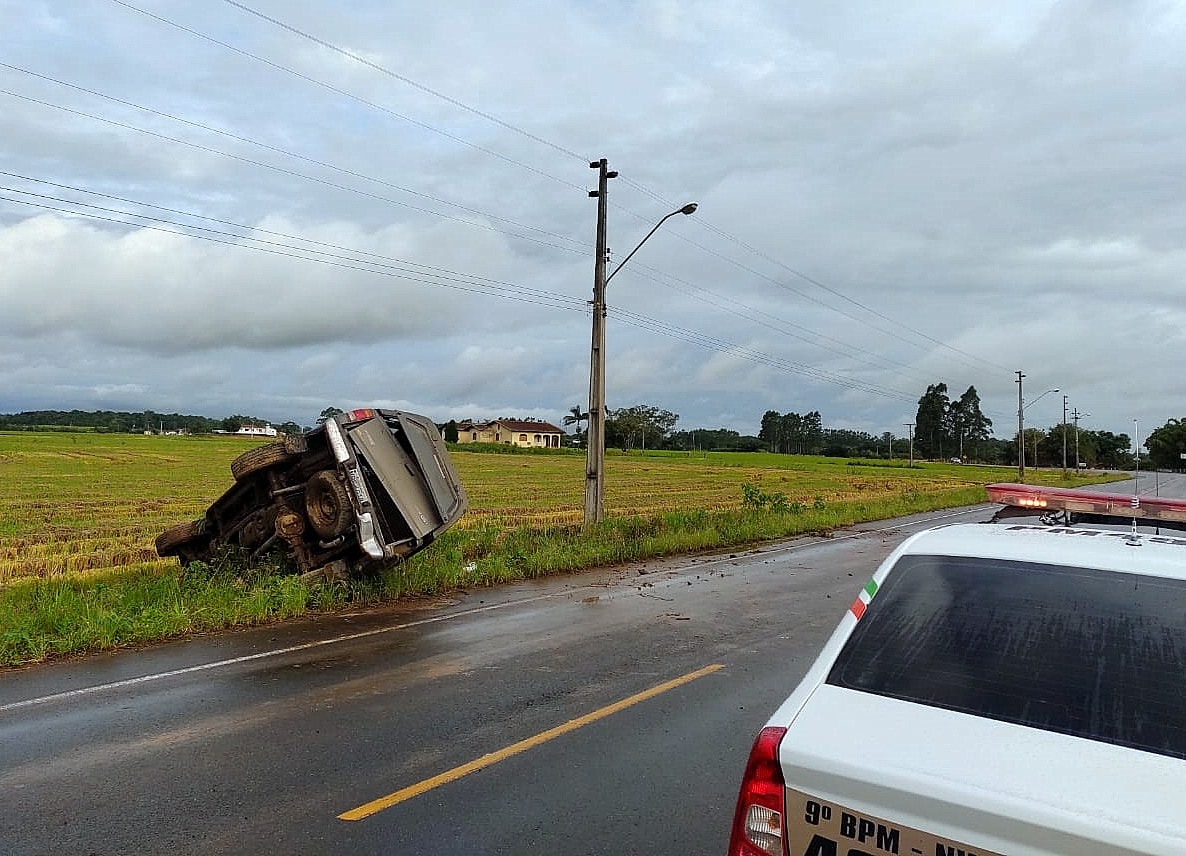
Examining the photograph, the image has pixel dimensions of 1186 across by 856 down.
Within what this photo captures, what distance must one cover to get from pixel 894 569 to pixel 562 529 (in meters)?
13.6

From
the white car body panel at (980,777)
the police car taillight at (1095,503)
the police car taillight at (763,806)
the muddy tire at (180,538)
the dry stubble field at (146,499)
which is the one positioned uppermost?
the police car taillight at (1095,503)

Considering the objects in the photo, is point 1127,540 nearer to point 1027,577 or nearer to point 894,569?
point 1027,577

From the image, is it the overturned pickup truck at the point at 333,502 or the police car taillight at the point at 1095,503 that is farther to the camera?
the overturned pickup truck at the point at 333,502

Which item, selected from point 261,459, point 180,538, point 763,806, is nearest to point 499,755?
point 763,806

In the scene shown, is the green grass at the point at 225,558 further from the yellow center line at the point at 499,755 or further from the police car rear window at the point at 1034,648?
the police car rear window at the point at 1034,648

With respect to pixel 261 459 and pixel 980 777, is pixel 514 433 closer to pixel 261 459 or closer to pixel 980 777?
pixel 261 459

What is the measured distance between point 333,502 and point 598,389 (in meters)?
8.60

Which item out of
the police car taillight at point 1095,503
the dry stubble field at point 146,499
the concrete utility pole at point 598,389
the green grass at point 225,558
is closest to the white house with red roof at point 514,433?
the dry stubble field at point 146,499

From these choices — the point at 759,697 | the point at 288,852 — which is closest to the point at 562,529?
the point at 759,697

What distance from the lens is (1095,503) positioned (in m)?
4.14

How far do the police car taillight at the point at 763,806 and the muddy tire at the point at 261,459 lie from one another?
8389mm

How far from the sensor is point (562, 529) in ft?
54.5

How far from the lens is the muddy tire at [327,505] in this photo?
944cm

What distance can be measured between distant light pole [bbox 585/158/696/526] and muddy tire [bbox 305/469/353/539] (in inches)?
303
